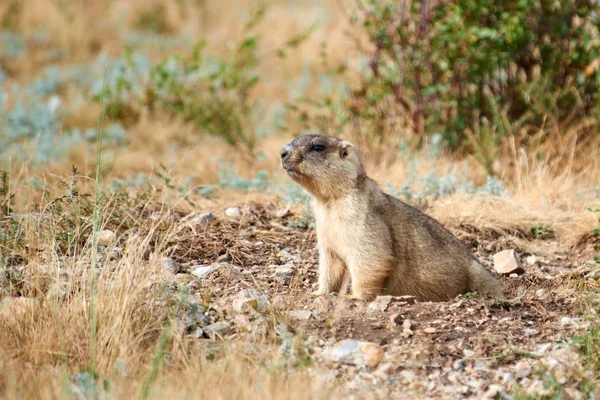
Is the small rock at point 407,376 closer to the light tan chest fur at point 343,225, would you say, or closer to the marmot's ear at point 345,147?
the light tan chest fur at point 343,225

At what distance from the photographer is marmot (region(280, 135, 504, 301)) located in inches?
195

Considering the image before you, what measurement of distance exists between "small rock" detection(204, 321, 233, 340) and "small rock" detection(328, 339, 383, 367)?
59cm

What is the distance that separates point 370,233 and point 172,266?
1.31 metres

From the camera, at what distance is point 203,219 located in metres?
5.94

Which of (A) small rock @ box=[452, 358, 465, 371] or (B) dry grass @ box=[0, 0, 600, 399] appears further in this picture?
(A) small rock @ box=[452, 358, 465, 371]

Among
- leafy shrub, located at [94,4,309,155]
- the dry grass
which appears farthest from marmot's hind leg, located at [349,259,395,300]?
leafy shrub, located at [94,4,309,155]

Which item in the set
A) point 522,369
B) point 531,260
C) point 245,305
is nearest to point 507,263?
point 531,260

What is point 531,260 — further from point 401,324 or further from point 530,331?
point 401,324

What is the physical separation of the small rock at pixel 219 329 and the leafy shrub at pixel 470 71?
14.2 ft

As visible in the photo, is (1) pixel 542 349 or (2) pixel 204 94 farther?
(2) pixel 204 94

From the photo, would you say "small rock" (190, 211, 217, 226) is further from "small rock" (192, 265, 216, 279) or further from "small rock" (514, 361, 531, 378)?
"small rock" (514, 361, 531, 378)

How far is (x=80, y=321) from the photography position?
3.93 metres

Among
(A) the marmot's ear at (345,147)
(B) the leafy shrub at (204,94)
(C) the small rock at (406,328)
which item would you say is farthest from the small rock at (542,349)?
(B) the leafy shrub at (204,94)

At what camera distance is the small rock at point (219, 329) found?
13.7 ft
